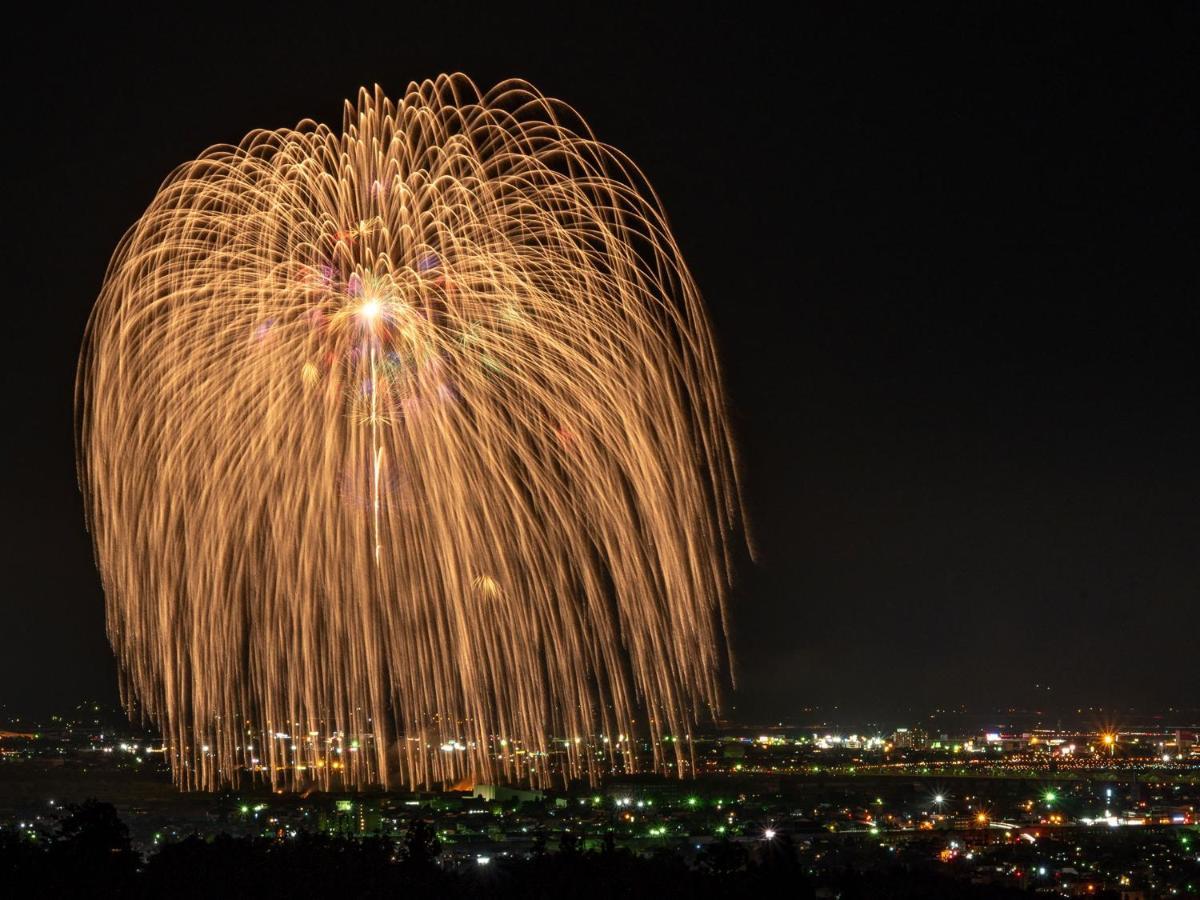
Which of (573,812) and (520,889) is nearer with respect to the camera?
(520,889)

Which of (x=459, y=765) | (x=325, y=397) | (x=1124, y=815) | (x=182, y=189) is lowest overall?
(x=1124, y=815)

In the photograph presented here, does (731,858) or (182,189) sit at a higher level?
(182,189)

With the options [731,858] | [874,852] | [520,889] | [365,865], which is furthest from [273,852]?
[874,852]

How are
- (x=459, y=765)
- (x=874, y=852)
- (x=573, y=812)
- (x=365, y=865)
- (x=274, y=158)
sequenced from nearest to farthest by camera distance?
(x=274, y=158), (x=365, y=865), (x=874, y=852), (x=573, y=812), (x=459, y=765)

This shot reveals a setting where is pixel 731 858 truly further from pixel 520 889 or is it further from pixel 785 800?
pixel 785 800

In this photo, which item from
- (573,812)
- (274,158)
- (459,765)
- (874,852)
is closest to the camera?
(274,158)

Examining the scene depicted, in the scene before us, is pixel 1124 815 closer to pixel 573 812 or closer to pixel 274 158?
pixel 573 812

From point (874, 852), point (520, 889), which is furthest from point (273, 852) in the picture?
point (874, 852)
